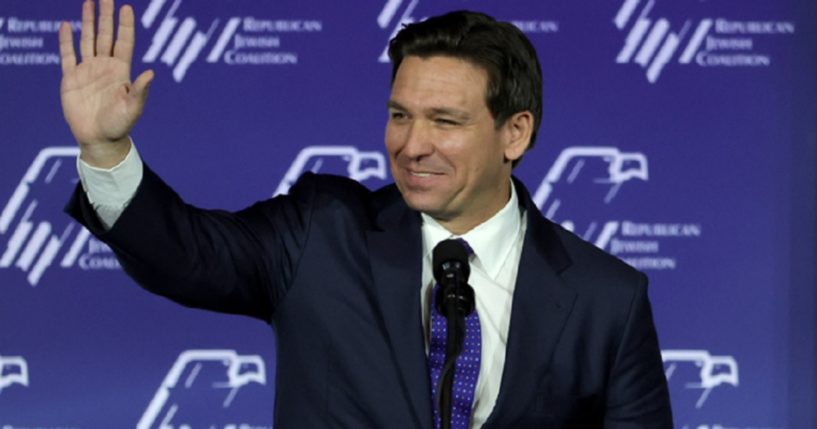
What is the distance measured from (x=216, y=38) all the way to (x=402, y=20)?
Answer: 0.56m

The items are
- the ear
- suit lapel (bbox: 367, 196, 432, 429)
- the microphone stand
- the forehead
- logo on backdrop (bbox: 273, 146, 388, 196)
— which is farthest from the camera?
logo on backdrop (bbox: 273, 146, 388, 196)

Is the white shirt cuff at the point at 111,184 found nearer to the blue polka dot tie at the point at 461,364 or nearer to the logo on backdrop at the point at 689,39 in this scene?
the blue polka dot tie at the point at 461,364

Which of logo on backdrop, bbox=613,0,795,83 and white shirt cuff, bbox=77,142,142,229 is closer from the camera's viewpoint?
white shirt cuff, bbox=77,142,142,229

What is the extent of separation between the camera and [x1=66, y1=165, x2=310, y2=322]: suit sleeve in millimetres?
2002

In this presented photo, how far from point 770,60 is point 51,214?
7.27 ft

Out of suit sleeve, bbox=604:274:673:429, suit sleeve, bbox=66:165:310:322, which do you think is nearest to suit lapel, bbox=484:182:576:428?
suit sleeve, bbox=604:274:673:429

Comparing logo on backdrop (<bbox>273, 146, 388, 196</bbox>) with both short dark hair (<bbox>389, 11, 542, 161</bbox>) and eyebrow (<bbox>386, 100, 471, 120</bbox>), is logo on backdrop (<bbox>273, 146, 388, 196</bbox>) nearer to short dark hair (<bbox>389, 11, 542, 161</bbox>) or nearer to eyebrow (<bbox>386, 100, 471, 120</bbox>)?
short dark hair (<bbox>389, 11, 542, 161</bbox>)

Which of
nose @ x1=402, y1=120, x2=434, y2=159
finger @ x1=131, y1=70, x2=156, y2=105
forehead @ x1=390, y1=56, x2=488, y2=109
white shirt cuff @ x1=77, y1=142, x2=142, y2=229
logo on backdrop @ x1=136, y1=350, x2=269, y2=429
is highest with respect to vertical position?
forehead @ x1=390, y1=56, x2=488, y2=109

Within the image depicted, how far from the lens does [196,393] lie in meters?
4.31

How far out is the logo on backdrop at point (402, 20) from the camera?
4289mm

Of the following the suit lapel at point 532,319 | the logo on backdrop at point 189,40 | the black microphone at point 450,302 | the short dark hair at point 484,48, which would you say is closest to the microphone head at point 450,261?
the black microphone at point 450,302

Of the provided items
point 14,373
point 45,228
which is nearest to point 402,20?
point 45,228

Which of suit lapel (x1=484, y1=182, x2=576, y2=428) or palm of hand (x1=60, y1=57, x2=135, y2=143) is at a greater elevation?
palm of hand (x1=60, y1=57, x2=135, y2=143)

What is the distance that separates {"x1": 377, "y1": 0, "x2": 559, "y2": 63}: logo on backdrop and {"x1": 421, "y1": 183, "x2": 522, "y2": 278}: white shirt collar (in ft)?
6.47
